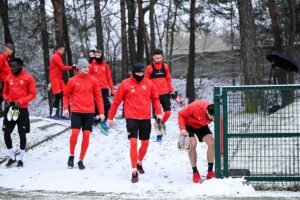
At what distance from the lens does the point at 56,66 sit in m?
14.2

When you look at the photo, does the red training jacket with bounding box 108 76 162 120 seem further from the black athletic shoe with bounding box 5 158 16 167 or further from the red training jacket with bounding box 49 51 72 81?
the red training jacket with bounding box 49 51 72 81

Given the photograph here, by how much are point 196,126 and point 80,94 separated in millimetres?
2327

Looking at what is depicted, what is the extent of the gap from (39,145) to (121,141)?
6.20 ft

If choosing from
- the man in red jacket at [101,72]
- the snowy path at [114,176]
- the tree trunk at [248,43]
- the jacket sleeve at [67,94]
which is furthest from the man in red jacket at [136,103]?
the tree trunk at [248,43]

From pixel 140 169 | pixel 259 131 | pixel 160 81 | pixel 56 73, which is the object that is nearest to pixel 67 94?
pixel 140 169

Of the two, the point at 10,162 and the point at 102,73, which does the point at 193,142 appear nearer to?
the point at 10,162

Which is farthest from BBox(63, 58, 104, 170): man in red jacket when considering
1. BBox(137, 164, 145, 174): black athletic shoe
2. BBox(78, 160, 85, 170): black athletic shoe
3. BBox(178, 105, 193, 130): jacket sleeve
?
BBox(178, 105, 193, 130): jacket sleeve

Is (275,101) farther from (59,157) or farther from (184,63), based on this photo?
(184,63)

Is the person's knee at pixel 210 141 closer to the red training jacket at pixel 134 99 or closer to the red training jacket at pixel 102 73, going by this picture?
the red training jacket at pixel 134 99

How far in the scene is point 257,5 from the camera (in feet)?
113

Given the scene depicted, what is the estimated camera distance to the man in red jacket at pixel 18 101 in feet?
30.2

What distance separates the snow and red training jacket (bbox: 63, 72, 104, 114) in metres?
A: 1.09

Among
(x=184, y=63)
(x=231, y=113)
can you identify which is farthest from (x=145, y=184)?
(x=184, y=63)

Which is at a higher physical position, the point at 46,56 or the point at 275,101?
the point at 46,56
